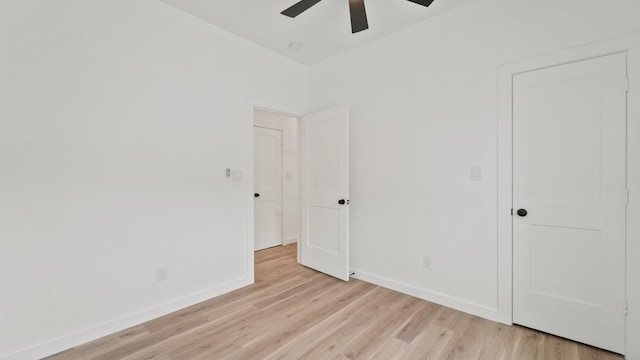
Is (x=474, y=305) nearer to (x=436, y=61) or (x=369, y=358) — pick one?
(x=369, y=358)

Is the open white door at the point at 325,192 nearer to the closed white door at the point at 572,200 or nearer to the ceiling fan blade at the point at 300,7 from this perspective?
the ceiling fan blade at the point at 300,7

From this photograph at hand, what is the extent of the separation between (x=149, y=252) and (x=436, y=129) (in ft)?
9.36

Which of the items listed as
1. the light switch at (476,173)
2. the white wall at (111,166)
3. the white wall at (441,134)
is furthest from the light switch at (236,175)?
the light switch at (476,173)

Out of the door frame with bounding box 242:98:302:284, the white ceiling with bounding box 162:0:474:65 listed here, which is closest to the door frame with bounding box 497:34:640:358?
the white ceiling with bounding box 162:0:474:65

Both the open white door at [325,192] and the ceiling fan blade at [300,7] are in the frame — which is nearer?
the ceiling fan blade at [300,7]

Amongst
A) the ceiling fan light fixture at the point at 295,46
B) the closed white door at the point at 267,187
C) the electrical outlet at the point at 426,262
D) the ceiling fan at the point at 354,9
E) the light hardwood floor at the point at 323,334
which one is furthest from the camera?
the closed white door at the point at 267,187

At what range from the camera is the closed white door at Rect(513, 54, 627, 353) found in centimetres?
190

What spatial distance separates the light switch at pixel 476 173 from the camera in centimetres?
243

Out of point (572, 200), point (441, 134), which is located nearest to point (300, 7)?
point (441, 134)

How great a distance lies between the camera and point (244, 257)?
3.10 metres

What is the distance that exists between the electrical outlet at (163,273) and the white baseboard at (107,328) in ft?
0.76

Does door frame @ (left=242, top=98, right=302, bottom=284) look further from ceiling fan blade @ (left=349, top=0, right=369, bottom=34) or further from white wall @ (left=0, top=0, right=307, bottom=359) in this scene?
ceiling fan blade @ (left=349, top=0, right=369, bottom=34)

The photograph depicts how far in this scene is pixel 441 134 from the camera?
2658 mm

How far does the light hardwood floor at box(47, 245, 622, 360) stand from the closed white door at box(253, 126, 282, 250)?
6.09 feet
